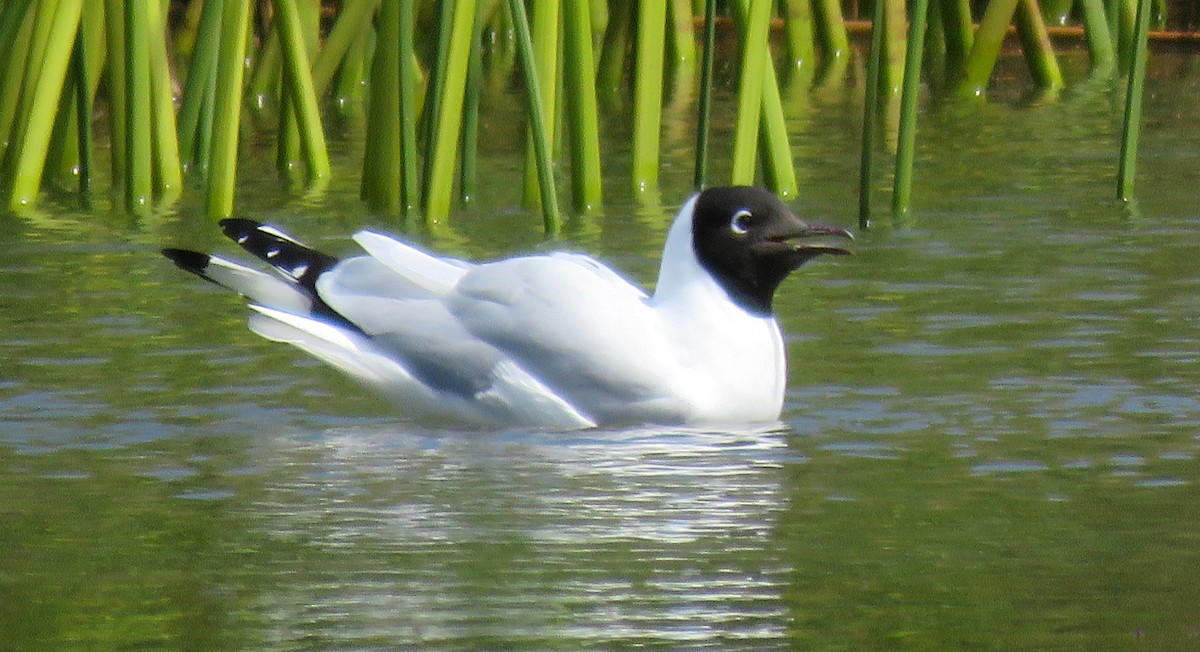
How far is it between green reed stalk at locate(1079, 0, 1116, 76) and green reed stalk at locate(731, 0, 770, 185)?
168 inches

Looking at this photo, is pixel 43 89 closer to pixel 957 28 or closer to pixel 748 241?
pixel 748 241

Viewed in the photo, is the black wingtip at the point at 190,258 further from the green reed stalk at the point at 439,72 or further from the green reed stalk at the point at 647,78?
the green reed stalk at the point at 647,78

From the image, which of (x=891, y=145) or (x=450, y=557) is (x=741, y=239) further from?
(x=891, y=145)

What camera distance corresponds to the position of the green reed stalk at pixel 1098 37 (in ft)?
35.7

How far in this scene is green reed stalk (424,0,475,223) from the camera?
6.56 meters

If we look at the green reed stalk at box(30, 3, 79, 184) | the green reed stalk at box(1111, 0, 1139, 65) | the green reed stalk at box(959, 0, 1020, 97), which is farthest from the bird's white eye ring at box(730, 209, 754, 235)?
the green reed stalk at box(1111, 0, 1139, 65)

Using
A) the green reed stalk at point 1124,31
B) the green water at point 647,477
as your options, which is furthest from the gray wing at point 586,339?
the green reed stalk at point 1124,31

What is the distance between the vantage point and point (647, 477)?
456cm

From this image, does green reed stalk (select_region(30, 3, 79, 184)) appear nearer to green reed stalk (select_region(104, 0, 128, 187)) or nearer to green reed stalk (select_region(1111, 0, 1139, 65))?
green reed stalk (select_region(104, 0, 128, 187))

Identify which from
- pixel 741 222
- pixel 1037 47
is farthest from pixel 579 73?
pixel 1037 47

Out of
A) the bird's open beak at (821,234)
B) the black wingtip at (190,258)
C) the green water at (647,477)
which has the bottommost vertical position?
the green water at (647,477)

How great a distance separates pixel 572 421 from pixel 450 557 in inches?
45.5

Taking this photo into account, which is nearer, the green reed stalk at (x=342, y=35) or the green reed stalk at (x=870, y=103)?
the green reed stalk at (x=870, y=103)

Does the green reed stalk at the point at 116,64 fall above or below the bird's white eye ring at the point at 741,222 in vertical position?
above
